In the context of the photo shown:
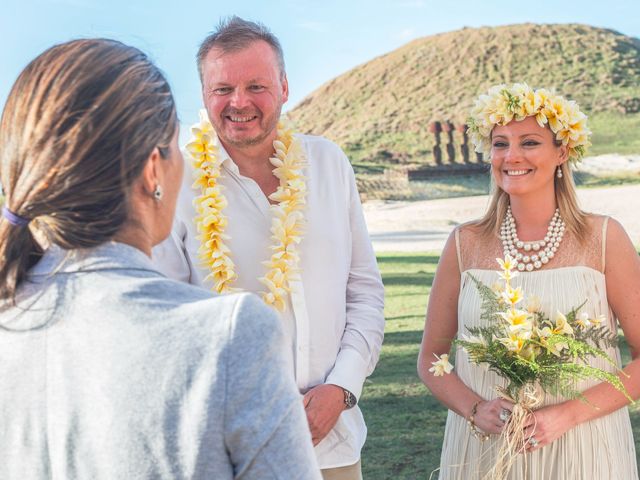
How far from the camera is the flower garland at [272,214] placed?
3111 mm

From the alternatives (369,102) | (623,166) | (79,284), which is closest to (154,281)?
(79,284)

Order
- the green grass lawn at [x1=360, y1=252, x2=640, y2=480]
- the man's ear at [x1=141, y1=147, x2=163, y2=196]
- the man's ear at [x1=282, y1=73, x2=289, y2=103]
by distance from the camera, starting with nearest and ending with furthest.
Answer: the man's ear at [x1=141, y1=147, x2=163, y2=196] → the man's ear at [x1=282, y1=73, x2=289, y2=103] → the green grass lawn at [x1=360, y1=252, x2=640, y2=480]

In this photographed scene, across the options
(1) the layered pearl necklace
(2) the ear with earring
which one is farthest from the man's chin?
(2) the ear with earring

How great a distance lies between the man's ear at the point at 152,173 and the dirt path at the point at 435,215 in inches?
650

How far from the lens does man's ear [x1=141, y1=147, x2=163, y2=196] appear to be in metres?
1.41

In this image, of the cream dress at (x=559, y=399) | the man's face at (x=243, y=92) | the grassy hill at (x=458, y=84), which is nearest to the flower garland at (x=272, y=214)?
the man's face at (x=243, y=92)

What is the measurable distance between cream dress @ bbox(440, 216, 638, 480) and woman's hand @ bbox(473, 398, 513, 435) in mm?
121

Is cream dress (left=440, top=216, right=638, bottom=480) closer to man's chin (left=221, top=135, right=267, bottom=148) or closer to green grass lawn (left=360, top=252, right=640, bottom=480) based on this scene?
man's chin (left=221, top=135, right=267, bottom=148)

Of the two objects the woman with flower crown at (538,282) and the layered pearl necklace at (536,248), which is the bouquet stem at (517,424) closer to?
the woman with flower crown at (538,282)

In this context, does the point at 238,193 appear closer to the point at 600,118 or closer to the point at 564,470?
the point at 564,470

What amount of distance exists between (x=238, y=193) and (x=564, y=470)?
1.69 metres

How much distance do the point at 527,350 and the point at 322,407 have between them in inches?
30.4

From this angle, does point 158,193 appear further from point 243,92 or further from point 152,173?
point 243,92

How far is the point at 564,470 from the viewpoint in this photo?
320 centimetres
